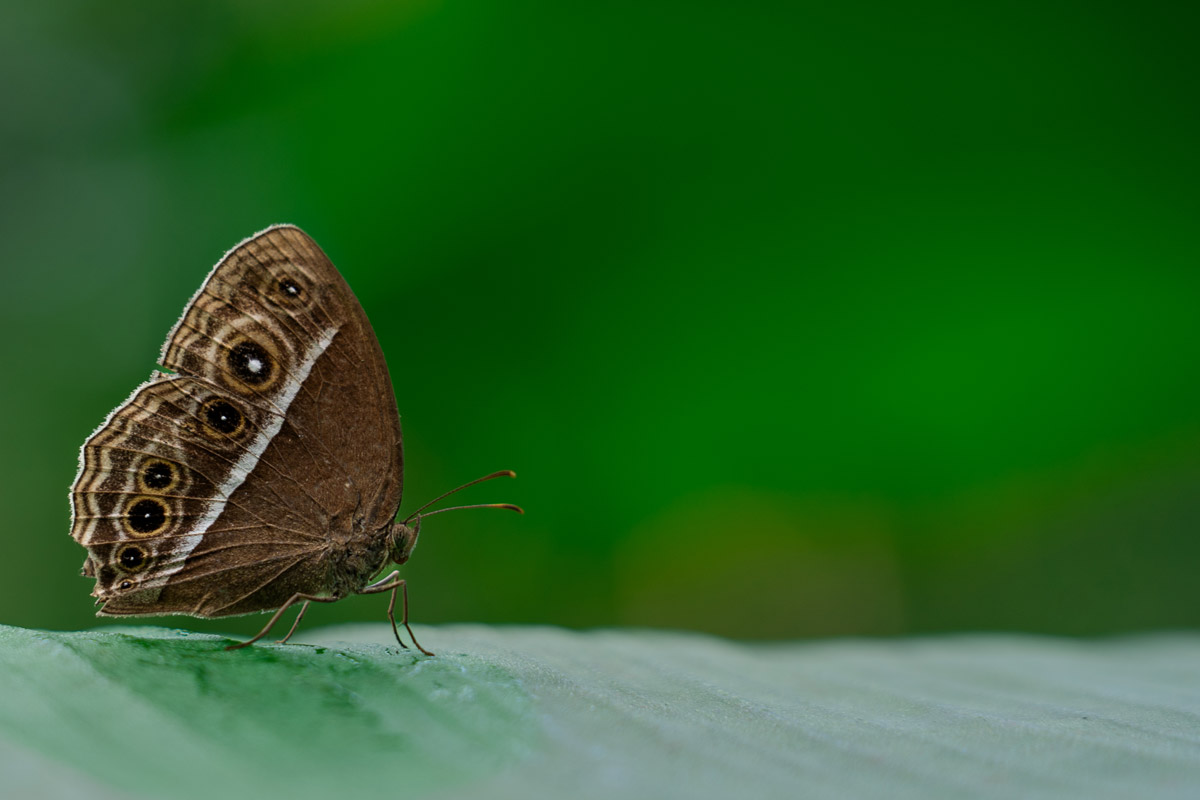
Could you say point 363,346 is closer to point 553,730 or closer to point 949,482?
point 553,730

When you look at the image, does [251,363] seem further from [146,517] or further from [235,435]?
[146,517]

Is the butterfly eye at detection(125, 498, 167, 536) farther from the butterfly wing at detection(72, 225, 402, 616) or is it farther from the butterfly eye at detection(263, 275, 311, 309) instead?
the butterfly eye at detection(263, 275, 311, 309)

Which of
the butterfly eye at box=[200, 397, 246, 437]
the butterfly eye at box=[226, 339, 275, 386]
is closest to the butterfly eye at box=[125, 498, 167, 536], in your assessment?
the butterfly eye at box=[200, 397, 246, 437]

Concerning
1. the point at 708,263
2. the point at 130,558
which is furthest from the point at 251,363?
the point at 708,263

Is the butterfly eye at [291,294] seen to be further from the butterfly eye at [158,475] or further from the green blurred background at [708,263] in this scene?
the green blurred background at [708,263]

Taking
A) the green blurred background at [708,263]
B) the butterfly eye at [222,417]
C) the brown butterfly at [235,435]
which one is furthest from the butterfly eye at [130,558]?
the green blurred background at [708,263]

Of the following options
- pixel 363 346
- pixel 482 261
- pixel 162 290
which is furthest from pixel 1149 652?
pixel 162 290
